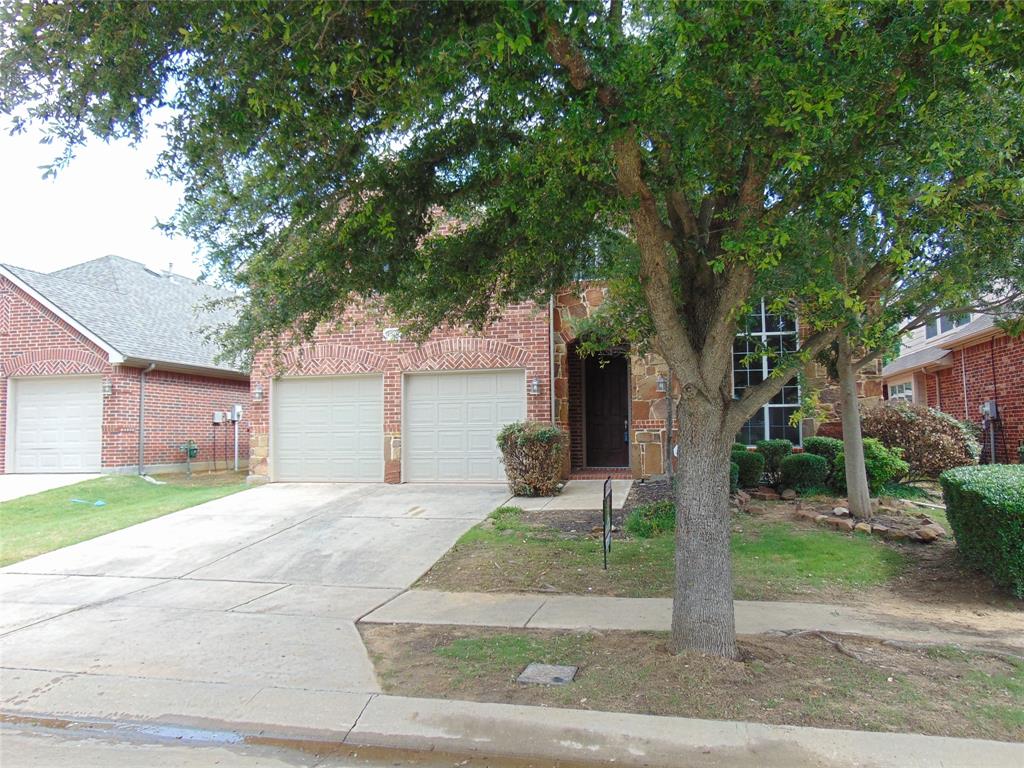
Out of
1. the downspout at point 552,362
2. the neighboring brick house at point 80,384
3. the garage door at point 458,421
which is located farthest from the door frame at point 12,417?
the downspout at point 552,362

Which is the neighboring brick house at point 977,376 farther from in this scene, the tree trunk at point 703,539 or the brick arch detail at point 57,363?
the brick arch detail at point 57,363

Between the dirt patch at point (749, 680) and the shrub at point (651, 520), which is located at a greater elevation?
the shrub at point (651, 520)

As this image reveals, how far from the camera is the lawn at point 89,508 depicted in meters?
10.3

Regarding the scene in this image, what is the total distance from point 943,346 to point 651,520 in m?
11.7

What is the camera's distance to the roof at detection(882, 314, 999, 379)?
1499 centimetres

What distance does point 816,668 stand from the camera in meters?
4.96

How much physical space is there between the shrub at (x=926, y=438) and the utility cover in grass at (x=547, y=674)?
946cm

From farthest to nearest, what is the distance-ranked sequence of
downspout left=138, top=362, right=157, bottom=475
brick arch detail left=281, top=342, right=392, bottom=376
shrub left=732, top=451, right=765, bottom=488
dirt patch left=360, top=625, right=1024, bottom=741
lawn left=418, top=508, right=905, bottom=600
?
downspout left=138, top=362, right=157, bottom=475 → brick arch detail left=281, top=342, right=392, bottom=376 → shrub left=732, top=451, right=765, bottom=488 → lawn left=418, top=508, right=905, bottom=600 → dirt patch left=360, top=625, right=1024, bottom=741

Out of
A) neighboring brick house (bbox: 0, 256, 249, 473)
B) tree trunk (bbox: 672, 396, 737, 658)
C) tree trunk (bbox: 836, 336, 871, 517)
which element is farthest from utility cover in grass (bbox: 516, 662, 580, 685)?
neighboring brick house (bbox: 0, 256, 249, 473)

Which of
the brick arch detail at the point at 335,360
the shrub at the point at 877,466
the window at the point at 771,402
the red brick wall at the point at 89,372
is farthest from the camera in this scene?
the red brick wall at the point at 89,372

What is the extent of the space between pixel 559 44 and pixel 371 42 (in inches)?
52.7

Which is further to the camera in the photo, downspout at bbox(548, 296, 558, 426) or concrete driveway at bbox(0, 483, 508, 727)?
downspout at bbox(548, 296, 558, 426)

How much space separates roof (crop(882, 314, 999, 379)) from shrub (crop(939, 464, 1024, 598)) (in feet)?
26.3

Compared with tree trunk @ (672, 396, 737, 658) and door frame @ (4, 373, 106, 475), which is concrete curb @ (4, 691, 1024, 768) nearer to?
tree trunk @ (672, 396, 737, 658)
